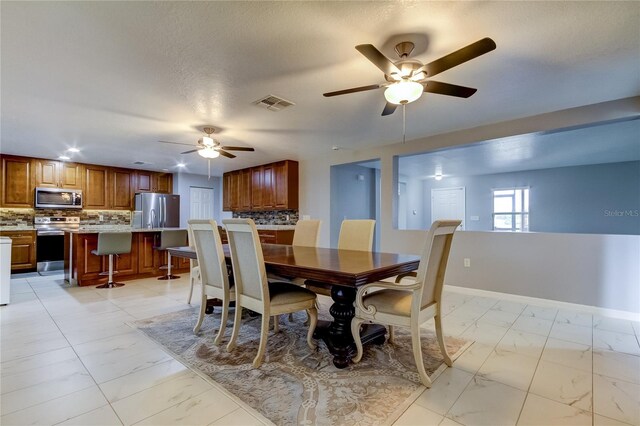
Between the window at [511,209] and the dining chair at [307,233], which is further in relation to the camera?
the window at [511,209]

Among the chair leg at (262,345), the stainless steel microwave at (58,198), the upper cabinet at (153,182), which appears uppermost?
the upper cabinet at (153,182)

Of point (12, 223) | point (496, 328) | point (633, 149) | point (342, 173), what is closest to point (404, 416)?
point (496, 328)

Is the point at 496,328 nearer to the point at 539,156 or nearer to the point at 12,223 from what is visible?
the point at 539,156

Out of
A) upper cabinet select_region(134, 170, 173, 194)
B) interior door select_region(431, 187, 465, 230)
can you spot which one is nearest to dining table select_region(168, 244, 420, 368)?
upper cabinet select_region(134, 170, 173, 194)

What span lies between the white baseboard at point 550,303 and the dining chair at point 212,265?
10.6ft

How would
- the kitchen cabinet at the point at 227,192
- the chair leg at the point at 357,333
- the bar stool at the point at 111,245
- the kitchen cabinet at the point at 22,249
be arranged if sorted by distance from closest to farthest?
the chair leg at the point at 357,333 → the bar stool at the point at 111,245 → the kitchen cabinet at the point at 22,249 → the kitchen cabinet at the point at 227,192

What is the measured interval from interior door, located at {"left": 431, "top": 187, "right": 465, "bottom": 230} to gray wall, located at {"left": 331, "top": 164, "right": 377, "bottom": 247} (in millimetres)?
2535

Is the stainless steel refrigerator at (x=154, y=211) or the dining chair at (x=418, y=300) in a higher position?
the stainless steel refrigerator at (x=154, y=211)

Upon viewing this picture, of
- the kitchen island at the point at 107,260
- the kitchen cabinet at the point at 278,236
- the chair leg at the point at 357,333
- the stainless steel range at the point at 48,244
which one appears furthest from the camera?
the kitchen cabinet at the point at 278,236

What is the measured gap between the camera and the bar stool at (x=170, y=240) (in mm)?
4988

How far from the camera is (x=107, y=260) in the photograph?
4.79 m

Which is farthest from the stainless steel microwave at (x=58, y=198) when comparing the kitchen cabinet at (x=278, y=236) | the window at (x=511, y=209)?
the window at (x=511, y=209)

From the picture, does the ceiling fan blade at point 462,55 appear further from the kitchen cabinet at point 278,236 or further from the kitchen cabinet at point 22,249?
the kitchen cabinet at point 22,249

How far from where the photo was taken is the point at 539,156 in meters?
5.64
